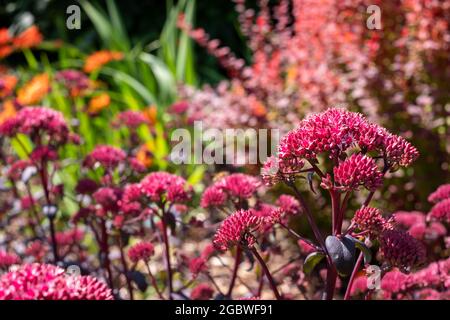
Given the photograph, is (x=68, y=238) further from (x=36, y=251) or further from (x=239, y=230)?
(x=239, y=230)

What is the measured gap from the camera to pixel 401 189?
11.3ft

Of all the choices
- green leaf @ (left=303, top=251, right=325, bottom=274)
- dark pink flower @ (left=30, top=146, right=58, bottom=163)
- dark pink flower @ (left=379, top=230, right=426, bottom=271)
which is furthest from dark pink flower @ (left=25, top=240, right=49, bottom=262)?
dark pink flower @ (left=379, top=230, right=426, bottom=271)

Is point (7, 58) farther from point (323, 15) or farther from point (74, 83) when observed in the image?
point (323, 15)

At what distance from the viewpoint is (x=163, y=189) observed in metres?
1.89

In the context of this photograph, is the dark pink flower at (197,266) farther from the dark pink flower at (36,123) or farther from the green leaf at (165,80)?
the green leaf at (165,80)

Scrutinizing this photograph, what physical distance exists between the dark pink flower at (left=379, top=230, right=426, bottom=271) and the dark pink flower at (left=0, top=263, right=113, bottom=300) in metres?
0.71

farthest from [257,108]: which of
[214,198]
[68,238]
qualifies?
[214,198]

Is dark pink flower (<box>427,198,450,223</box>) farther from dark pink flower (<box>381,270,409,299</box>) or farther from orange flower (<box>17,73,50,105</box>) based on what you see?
orange flower (<box>17,73,50,105</box>)

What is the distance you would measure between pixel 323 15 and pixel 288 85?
0.53 metres

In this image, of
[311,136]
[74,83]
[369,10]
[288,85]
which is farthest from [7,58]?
[311,136]

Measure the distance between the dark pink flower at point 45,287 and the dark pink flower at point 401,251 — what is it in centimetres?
71

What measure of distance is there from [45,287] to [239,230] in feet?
1.74

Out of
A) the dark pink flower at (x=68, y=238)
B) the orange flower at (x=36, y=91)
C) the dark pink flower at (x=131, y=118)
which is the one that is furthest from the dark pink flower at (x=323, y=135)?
the orange flower at (x=36, y=91)
